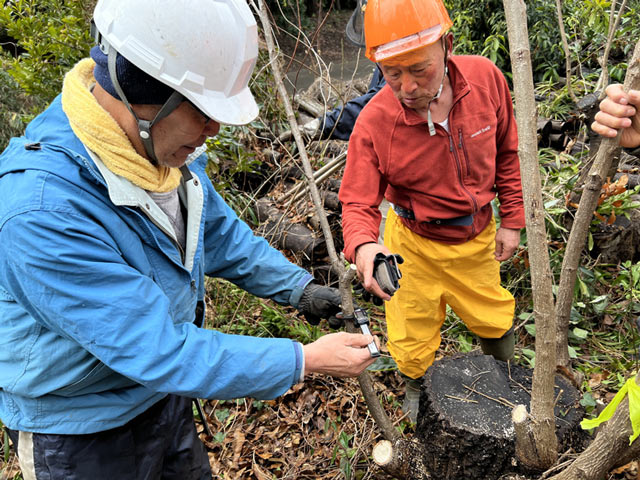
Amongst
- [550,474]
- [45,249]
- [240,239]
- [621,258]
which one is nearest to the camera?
[45,249]

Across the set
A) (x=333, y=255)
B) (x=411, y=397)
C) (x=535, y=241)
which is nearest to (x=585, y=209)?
(x=535, y=241)

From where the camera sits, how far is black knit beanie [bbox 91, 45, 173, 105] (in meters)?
1.22

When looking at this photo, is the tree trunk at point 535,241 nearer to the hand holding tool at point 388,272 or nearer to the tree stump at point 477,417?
the tree stump at point 477,417

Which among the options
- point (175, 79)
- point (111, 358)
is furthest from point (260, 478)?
point (175, 79)

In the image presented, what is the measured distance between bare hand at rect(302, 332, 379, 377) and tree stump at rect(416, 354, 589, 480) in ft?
2.14

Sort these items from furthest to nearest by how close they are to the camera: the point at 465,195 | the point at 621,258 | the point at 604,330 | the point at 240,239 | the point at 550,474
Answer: the point at 621,258 < the point at 604,330 < the point at 465,195 < the point at 240,239 < the point at 550,474

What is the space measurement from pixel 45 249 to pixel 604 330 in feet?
10.8

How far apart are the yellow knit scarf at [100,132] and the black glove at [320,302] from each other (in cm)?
80

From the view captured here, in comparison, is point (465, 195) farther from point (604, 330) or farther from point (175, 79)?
point (604, 330)

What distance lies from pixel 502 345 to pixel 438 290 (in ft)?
1.64

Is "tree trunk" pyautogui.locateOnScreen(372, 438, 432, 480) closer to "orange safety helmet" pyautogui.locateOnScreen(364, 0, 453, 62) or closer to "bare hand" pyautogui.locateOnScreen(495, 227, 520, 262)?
"bare hand" pyautogui.locateOnScreen(495, 227, 520, 262)

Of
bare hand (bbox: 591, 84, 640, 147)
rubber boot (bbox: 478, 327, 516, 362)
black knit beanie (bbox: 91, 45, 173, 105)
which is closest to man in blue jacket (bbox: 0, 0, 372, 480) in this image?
black knit beanie (bbox: 91, 45, 173, 105)

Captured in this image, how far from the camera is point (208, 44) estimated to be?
1255 mm

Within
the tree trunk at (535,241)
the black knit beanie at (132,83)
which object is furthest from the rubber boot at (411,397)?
the black knit beanie at (132,83)
